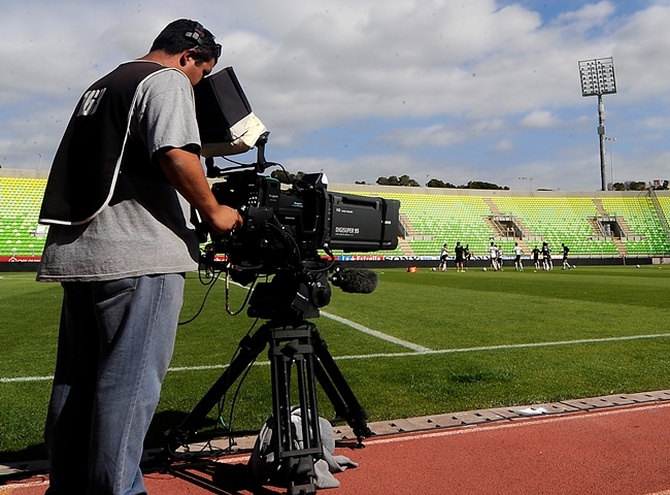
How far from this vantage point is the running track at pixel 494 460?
9.12 ft

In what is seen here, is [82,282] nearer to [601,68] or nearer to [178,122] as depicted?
[178,122]

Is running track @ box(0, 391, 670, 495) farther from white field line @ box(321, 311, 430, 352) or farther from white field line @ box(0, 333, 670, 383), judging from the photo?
white field line @ box(321, 311, 430, 352)

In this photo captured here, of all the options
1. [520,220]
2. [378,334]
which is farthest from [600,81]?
[378,334]

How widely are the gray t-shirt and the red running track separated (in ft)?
4.45

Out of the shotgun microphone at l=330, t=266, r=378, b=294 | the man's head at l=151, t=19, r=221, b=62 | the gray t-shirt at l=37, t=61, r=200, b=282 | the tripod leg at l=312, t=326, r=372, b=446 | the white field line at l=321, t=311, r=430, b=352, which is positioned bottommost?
the white field line at l=321, t=311, r=430, b=352

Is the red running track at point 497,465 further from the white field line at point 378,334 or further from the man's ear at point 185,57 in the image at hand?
the white field line at point 378,334

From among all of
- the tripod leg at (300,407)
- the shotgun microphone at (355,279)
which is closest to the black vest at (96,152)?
the tripod leg at (300,407)

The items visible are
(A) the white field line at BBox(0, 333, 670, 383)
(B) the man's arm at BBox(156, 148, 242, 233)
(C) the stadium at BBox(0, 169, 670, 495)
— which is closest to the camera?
(B) the man's arm at BBox(156, 148, 242, 233)

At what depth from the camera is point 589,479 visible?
2850 millimetres

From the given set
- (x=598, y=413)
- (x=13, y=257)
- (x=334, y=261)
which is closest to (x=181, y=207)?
(x=334, y=261)

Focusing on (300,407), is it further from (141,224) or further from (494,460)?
(494,460)

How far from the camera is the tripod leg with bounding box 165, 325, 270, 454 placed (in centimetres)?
283

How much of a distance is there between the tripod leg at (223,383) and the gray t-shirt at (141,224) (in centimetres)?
83

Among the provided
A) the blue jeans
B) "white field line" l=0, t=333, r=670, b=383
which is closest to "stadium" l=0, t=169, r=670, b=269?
"white field line" l=0, t=333, r=670, b=383
